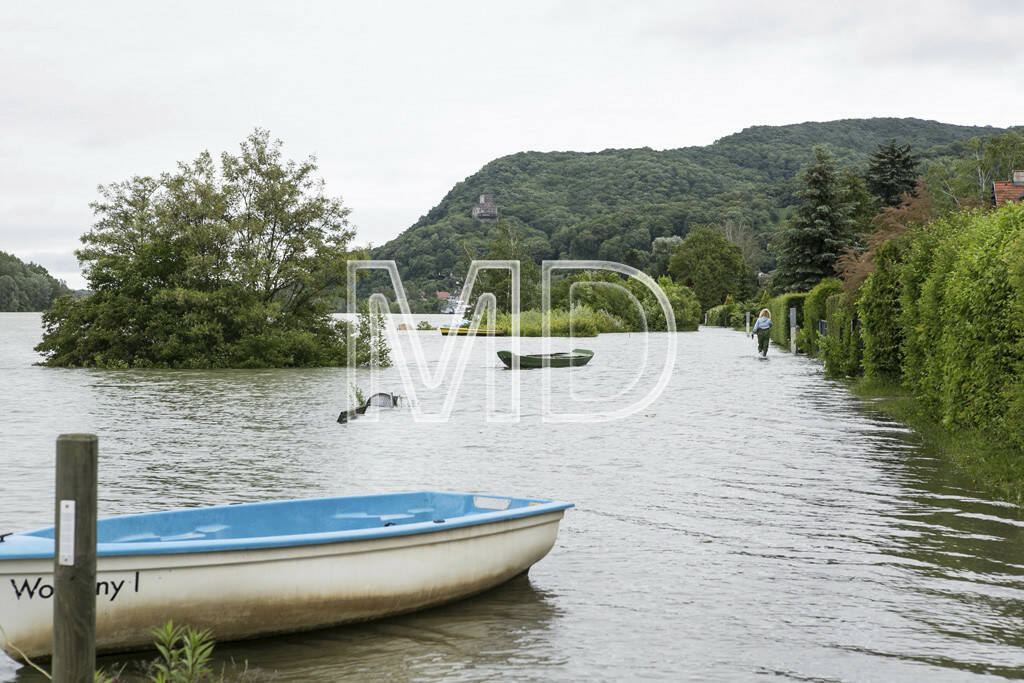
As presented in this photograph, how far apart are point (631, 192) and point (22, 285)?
59.1 m

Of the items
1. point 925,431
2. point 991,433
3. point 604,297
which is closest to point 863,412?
point 925,431

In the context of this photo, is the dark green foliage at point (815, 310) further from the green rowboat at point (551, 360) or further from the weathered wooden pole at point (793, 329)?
the green rowboat at point (551, 360)

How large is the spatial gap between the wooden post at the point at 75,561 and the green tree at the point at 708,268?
303 feet

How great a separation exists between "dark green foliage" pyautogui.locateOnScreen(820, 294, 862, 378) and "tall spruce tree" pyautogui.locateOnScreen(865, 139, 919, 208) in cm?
4490

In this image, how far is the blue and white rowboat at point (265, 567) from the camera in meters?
5.76

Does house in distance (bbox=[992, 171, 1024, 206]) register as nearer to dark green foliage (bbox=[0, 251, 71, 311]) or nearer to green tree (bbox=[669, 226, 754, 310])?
green tree (bbox=[669, 226, 754, 310])

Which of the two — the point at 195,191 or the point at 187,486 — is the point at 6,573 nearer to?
the point at 187,486

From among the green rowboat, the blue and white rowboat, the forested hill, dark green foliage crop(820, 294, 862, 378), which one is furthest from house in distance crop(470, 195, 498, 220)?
the blue and white rowboat

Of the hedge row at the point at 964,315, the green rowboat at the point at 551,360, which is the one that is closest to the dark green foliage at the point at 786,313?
the green rowboat at the point at 551,360

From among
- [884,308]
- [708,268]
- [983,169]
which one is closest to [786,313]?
[884,308]

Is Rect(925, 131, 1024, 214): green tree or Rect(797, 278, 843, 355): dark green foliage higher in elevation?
Rect(925, 131, 1024, 214): green tree

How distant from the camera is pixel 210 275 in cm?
3297

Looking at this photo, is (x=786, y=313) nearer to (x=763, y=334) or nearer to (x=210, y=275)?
(x=763, y=334)

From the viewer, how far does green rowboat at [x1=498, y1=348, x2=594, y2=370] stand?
31.1 meters
